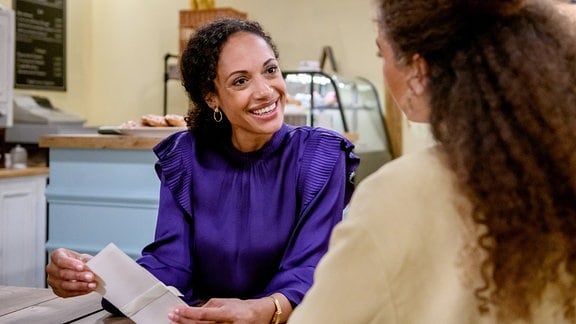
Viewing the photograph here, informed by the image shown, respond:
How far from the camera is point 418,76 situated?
0.84 metres

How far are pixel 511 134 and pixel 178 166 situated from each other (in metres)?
1.19

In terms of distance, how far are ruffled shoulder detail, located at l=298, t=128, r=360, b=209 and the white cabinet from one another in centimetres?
269

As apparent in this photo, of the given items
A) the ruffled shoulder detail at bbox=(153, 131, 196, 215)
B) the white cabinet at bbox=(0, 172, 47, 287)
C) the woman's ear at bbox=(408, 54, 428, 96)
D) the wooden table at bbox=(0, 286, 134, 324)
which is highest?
the woman's ear at bbox=(408, 54, 428, 96)

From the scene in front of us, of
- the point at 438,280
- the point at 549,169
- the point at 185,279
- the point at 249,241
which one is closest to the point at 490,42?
the point at 549,169

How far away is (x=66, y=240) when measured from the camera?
119 inches

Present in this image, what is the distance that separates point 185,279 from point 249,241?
7.4 inches

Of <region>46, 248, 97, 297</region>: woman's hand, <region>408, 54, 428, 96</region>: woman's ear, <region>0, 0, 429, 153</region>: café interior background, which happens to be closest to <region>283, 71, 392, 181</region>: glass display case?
<region>0, 0, 429, 153</region>: café interior background

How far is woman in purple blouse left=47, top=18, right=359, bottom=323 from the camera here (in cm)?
169

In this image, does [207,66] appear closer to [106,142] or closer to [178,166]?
[178,166]

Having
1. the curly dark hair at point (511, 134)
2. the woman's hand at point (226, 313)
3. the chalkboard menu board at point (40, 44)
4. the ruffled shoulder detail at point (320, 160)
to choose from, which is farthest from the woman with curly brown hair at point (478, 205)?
the chalkboard menu board at point (40, 44)

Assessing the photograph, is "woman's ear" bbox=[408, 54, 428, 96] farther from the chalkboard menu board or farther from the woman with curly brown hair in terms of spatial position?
the chalkboard menu board

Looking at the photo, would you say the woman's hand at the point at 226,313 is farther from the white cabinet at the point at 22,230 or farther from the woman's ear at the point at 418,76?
the white cabinet at the point at 22,230

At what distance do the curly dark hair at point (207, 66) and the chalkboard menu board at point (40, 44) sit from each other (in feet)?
12.4

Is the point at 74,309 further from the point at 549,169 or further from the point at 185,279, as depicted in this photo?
the point at 549,169
